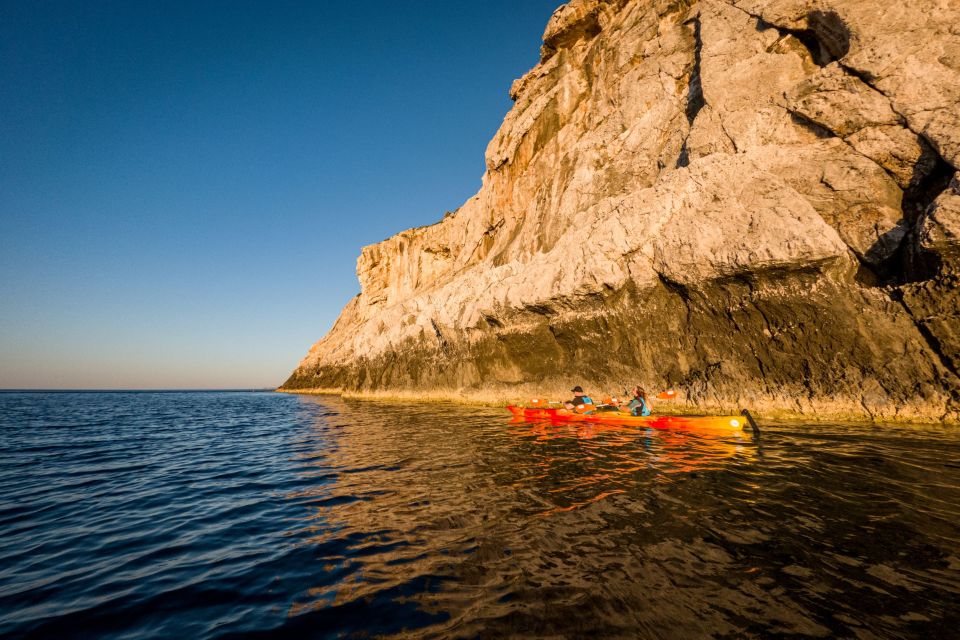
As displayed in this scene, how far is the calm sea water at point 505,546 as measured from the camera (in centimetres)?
381

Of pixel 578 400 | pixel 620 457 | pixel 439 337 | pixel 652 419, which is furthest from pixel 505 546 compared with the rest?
pixel 439 337

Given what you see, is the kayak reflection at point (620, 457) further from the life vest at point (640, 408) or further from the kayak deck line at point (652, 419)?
the life vest at point (640, 408)

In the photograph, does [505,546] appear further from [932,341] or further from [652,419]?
[932,341]

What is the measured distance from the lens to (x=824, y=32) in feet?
61.6

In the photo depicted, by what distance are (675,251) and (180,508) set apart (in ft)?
60.7

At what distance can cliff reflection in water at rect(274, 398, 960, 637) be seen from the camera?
3.75 metres

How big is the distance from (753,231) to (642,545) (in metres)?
15.0

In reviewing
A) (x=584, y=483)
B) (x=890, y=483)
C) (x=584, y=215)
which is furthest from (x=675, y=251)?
(x=584, y=483)

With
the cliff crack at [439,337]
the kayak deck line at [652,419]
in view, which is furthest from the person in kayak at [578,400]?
the cliff crack at [439,337]

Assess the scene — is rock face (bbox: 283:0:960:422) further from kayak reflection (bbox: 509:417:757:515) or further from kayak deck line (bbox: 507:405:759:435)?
kayak reflection (bbox: 509:417:757:515)

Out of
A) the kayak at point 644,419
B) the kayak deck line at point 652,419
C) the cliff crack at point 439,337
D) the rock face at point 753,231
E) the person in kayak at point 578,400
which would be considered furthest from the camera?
the cliff crack at point 439,337

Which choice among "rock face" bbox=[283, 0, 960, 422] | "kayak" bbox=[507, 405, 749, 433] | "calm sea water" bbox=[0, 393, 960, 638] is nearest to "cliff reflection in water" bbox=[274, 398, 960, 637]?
"calm sea water" bbox=[0, 393, 960, 638]

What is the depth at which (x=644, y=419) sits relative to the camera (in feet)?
48.7

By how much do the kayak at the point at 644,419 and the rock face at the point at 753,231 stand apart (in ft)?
13.4
